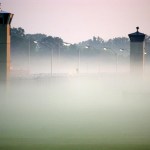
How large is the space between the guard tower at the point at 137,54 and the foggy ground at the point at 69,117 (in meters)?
1.48

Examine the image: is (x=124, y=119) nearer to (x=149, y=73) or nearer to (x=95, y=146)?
(x=95, y=146)

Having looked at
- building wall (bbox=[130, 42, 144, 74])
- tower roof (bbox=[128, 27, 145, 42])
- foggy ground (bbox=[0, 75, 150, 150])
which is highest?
tower roof (bbox=[128, 27, 145, 42])

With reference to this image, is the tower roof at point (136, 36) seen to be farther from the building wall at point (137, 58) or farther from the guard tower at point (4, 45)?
the guard tower at point (4, 45)

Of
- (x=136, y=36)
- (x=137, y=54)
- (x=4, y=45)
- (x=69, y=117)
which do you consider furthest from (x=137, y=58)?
(x=4, y=45)

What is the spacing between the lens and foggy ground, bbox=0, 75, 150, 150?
983 inches

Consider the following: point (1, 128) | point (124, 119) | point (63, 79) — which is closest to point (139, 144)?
point (1, 128)

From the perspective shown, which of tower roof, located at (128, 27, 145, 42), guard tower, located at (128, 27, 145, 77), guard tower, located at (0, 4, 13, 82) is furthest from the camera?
tower roof, located at (128, 27, 145, 42)

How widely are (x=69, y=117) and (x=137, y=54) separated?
1239 cm

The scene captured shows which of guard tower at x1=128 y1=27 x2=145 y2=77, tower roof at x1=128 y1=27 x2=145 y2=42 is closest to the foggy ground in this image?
guard tower at x1=128 y1=27 x2=145 y2=77

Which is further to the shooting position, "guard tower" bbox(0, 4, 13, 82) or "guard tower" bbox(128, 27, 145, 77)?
"guard tower" bbox(128, 27, 145, 77)

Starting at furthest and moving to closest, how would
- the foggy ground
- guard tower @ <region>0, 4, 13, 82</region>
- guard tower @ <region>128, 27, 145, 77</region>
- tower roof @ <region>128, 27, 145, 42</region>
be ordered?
tower roof @ <region>128, 27, 145, 42</region> → guard tower @ <region>128, 27, 145, 77</region> → guard tower @ <region>0, 4, 13, 82</region> → the foggy ground

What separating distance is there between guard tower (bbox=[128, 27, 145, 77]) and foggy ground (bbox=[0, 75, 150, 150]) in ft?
4.87

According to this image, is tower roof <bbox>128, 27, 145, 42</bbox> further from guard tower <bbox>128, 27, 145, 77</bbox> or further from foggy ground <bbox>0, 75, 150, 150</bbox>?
foggy ground <bbox>0, 75, 150, 150</bbox>

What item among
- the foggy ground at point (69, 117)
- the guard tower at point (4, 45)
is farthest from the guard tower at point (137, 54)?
the guard tower at point (4, 45)
